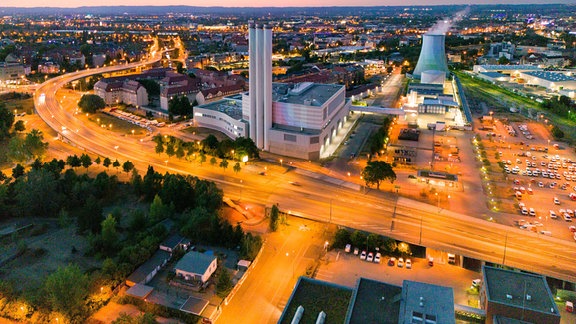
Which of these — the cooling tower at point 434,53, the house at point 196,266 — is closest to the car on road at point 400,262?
A: the house at point 196,266

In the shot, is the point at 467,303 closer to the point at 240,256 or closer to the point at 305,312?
the point at 305,312

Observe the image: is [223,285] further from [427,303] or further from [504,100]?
[504,100]

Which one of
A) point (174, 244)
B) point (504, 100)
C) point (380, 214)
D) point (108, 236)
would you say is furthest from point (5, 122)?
point (504, 100)

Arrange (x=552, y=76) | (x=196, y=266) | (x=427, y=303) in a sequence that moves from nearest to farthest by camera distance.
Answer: (x=427, y=303), (x=196, y=266), (x=552, y=76)

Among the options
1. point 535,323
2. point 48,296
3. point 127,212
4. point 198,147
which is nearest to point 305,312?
point 535,323

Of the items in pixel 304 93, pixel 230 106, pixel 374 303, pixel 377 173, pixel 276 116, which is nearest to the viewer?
pixel 374 303

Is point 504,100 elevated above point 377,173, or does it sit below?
above
